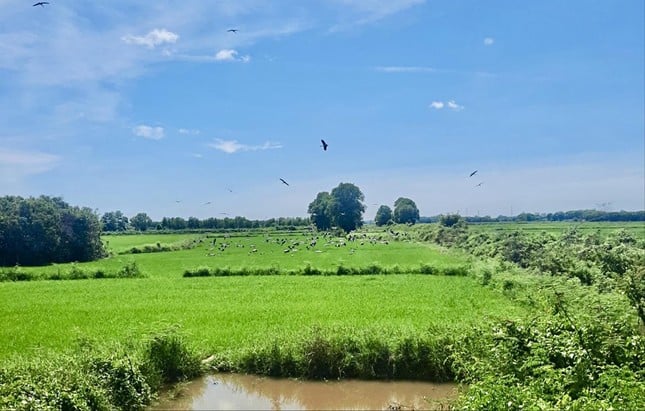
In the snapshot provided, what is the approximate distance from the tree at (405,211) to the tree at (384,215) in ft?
6.94

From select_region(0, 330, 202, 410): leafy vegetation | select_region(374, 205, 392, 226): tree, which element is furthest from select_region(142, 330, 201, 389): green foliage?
select_region(374, 205, 392, 226): tree

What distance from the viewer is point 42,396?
760 cm

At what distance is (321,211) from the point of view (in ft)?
313

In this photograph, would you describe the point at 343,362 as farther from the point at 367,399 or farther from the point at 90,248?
the point at 90,248

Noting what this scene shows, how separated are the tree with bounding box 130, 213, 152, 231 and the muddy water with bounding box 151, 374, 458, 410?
352 ft

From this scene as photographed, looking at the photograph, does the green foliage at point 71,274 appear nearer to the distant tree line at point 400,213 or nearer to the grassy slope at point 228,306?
the grassy slope at point 228,306

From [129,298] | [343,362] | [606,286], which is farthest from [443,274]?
[343,362]

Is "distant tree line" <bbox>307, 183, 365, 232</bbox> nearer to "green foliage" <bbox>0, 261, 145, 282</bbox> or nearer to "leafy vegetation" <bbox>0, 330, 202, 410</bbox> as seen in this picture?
"green foliage" <bbox>0, 261, 145, 282</bbox>

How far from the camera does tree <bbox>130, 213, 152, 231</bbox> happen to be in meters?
113

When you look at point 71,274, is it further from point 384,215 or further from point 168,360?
point 384,215

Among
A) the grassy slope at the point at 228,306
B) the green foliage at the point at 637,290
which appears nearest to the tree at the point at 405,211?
the grassy slope at the point at 228,306

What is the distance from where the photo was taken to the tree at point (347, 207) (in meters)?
90.7

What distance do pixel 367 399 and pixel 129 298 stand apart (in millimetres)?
15147

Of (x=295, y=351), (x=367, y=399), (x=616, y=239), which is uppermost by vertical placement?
(x=616, y=239)
